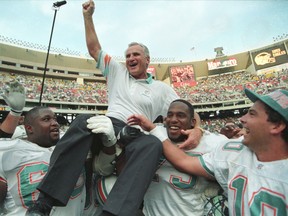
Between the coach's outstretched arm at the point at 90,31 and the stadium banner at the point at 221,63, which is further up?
the stadium banner at the point at 221,63

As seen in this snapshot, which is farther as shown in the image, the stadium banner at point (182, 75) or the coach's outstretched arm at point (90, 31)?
the stadium banner at point (182, 75)

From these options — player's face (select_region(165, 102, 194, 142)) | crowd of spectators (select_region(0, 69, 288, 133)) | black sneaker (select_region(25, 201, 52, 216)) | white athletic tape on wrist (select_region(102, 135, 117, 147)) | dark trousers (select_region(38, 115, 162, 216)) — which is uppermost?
crowd of spectators (select_region(0, 69, 288, 133))

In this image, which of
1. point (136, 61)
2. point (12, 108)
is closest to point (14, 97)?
point (12, 108)

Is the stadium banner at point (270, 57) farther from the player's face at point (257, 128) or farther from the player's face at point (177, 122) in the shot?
the player's face at point (257, 128)

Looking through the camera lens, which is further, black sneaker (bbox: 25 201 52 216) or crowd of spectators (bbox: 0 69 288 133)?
crowd of spectators (bbox: 0 69 288 133)

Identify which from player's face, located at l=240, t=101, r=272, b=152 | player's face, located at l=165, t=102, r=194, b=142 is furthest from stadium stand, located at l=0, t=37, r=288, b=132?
player's face, located at l=240, t=101, r=272, b=152

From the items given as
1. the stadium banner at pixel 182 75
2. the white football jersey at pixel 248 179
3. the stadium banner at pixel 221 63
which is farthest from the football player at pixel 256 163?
the stadium banner at pixel 221 63

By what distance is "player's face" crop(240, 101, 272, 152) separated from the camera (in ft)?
5.77

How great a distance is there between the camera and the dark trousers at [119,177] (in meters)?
1.64

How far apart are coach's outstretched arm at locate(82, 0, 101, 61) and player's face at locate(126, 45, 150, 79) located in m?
0.37

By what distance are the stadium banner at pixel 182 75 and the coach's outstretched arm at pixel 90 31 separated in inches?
1674

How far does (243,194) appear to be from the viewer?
1696 mm

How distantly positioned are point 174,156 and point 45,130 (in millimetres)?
1476

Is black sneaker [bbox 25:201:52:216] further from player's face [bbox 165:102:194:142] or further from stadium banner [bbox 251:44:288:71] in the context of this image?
stadium banner [bbox 251:44:288:71]
